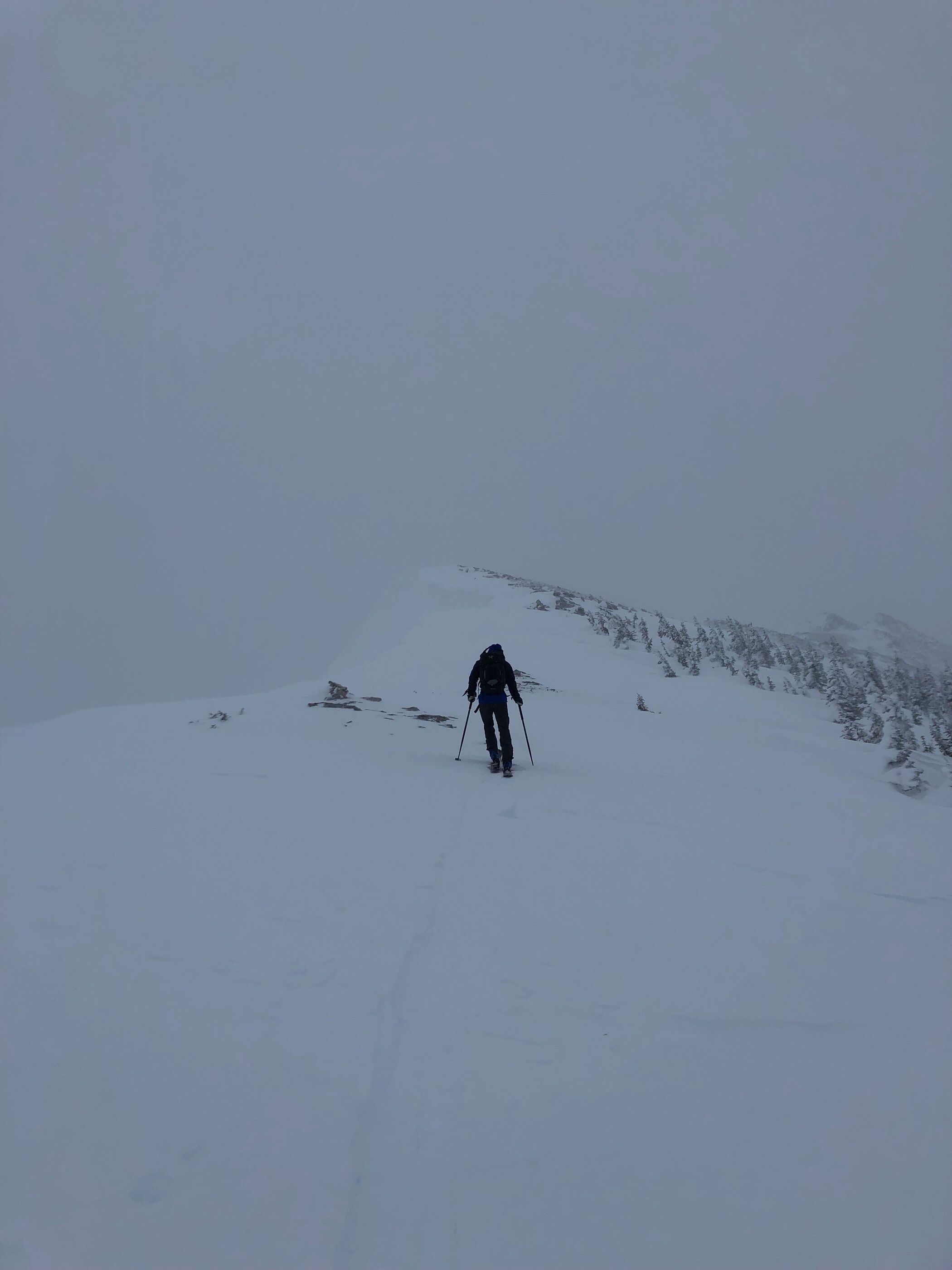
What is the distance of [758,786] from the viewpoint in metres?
8.62

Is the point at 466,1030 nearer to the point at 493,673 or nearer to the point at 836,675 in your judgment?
the point at 493,673

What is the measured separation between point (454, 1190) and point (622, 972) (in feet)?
6.16

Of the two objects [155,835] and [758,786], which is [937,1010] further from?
[155,835]

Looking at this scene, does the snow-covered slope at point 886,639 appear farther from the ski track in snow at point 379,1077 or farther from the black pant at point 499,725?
the ski track in snow at point 379,1077

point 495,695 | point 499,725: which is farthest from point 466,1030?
point 495,695

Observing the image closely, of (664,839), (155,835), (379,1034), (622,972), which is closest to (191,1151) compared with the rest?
(379,1034)

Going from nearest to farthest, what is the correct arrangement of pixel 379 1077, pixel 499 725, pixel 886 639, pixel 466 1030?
1. pixel 379 1077
2. pixel 466 1030
3. pixel 499 725
4. pixel 886 639

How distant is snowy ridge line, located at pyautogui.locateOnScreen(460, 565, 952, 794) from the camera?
39.4 feet

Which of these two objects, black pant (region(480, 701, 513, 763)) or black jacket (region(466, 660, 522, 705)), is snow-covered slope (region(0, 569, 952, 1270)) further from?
black jacket (region(466, 660, 522, 705))

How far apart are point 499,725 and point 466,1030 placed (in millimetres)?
5682

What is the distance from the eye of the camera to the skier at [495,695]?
929 cm

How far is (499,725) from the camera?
30.1ft

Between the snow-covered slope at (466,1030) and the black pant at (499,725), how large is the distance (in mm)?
1418

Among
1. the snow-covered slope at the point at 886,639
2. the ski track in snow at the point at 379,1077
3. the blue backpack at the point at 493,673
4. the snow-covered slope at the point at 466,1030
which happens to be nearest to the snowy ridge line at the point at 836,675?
the snow-covered slope at the point at 886,639
